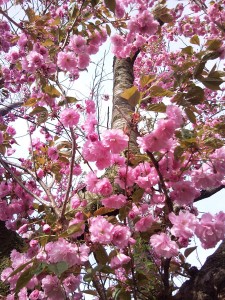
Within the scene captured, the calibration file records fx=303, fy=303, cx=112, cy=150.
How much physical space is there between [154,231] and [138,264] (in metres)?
0.36

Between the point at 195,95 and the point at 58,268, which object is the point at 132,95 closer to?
the point at 195,95

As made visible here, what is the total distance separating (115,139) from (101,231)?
427 millimetres

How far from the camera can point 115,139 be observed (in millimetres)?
1408

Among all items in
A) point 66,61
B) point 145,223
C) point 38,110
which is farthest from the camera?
point 66,61

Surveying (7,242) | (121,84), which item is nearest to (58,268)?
(7,242)

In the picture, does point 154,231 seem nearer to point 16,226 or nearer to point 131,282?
point 131,282

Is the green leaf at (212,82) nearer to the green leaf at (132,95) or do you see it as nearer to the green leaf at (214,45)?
the green leaf at (214,45)

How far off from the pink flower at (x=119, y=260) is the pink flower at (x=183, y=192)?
369 millimetres

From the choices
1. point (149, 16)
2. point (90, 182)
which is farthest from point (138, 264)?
point (149, 16)

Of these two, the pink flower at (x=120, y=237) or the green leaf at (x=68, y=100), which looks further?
the green leaf at (x=68, y=100)

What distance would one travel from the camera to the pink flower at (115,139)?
4.59ft

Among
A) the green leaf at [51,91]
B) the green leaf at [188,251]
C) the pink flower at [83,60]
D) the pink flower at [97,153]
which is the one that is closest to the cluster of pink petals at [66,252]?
the pink flower at [97,153]

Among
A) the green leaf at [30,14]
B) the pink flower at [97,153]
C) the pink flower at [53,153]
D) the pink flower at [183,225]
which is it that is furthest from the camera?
the green leaf at [30,14]

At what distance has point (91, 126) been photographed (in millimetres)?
1518
